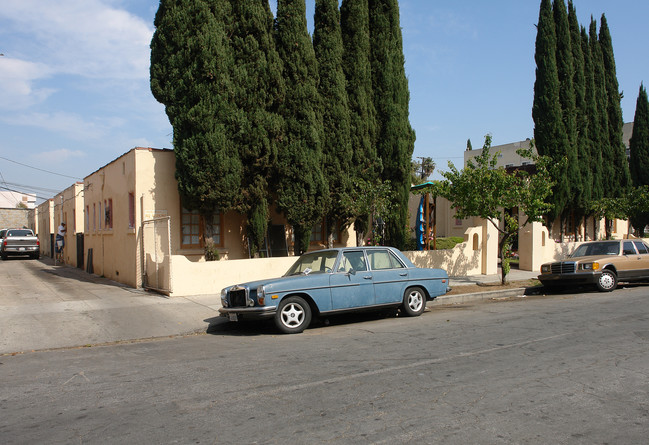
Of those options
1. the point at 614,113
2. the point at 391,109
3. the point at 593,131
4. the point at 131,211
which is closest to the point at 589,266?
the point at 391,109

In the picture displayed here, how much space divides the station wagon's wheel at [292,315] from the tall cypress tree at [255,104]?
6571 mm

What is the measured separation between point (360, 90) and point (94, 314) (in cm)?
1133

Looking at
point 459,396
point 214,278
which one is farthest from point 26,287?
point 459,396

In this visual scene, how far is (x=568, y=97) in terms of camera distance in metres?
25.2

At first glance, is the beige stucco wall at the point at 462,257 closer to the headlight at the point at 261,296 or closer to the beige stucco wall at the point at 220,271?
the beige stucco wall at the point at 220,271

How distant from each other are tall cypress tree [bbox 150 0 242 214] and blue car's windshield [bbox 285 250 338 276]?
4921 millimetres

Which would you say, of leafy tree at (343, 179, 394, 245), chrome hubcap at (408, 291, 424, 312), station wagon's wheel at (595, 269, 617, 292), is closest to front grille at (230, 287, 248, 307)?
chrome hubcap at (408, 291, 424, 312)

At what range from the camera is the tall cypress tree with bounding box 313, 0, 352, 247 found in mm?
16781

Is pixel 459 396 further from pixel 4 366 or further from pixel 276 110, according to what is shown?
pixel 276 110

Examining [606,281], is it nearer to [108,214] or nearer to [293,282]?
[293,282]

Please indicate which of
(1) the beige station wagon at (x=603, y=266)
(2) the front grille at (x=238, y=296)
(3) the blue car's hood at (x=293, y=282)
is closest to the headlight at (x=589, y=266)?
(1) the beige station wagon at (x=603, y=266)

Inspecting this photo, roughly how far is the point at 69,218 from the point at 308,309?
73.4 ft

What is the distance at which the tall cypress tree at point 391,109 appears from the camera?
18.4 meters

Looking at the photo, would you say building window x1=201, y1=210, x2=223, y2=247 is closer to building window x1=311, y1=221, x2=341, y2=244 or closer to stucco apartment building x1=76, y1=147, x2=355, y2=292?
stucco apartment building x1=76, y1=147, x2=355, y2=292
